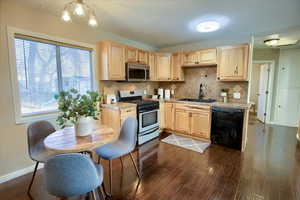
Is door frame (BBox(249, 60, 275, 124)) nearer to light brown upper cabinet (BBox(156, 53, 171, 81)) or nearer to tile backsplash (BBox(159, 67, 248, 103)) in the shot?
tile backsplash (BBox(159, 67, 248, 103))

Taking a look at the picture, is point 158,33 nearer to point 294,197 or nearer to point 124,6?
point 124,6

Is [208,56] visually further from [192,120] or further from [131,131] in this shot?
[131,131]

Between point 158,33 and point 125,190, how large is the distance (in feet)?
10.5

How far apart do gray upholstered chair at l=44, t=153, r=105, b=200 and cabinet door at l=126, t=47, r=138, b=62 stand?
274cm

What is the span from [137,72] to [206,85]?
1946mm

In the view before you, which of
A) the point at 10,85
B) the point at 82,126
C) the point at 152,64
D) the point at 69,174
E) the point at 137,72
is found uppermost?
the point at 152,64

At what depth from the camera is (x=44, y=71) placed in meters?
2.59

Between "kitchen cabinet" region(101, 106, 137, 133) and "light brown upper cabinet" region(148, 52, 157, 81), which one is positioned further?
"light brown upper cabinet" region(148, 52, 157, 81)

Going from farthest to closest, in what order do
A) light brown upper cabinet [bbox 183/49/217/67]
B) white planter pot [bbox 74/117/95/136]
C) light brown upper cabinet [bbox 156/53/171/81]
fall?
light brown upper cabinet [bbox 156/53/171/81]
light brown upper cabinet [bbox 183/49/217/67]
white planter pot [bbox 74/117/95/136]

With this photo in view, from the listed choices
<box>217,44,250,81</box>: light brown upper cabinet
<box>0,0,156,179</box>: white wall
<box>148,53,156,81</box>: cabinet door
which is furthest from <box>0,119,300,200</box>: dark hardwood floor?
<box>148,53,156,81</box>: cabinet door

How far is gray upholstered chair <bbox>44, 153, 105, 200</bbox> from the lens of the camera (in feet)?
3.83

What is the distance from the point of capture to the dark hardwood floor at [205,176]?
1.90m

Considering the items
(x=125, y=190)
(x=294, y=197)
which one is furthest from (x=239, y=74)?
(x=125, y=190)

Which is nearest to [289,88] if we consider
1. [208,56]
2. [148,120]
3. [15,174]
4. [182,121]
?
[208,56]
